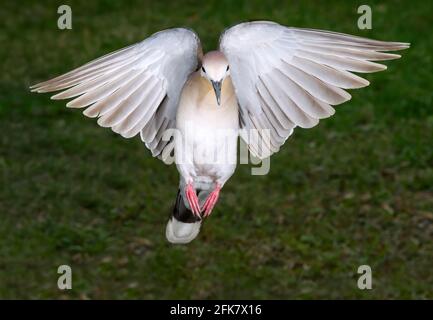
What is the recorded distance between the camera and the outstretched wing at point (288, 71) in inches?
157

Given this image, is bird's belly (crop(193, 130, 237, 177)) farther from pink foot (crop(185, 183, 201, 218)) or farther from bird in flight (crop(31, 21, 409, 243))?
pink foot (crop(185, 183, 201, 218))

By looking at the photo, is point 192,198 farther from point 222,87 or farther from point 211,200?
point 222,87

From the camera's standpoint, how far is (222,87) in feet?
13.1

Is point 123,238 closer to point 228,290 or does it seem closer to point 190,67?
point 228,290

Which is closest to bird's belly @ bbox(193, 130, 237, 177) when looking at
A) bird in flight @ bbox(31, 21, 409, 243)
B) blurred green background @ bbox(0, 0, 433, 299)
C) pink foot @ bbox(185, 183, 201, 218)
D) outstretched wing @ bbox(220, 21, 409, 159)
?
bird in flight @ bbox(31, 21, 409, 243)

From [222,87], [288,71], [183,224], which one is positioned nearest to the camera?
[222,87]

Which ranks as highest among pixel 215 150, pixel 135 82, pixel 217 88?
pixel 135 82

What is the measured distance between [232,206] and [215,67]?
14.6 ft

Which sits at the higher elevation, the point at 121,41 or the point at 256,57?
the point at 121,41

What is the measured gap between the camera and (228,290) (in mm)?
7305

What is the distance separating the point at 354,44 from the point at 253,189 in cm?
452

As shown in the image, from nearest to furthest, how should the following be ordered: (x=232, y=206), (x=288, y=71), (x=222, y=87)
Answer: (x=222, y=87) → (x=288, y=71) → (x=232, y=206)

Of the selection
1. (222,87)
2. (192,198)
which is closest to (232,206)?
(192,198)

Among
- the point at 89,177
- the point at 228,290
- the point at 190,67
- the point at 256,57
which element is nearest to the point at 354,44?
the point at 256,57
